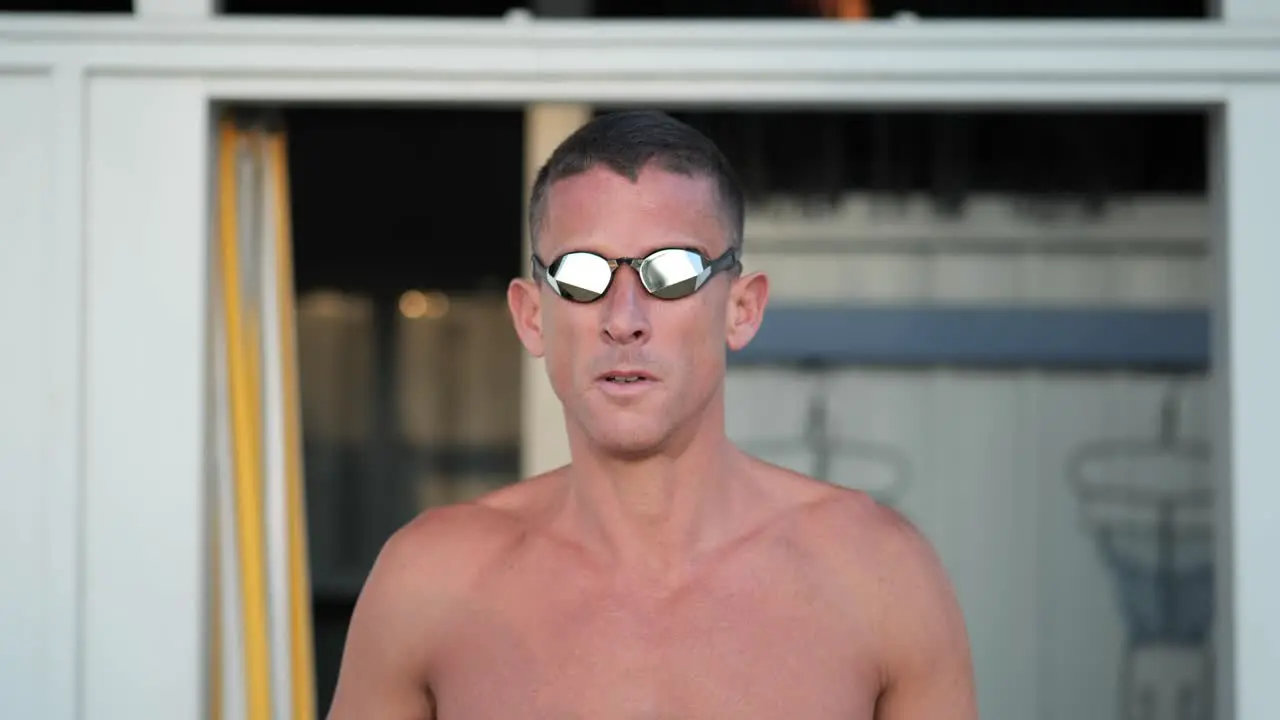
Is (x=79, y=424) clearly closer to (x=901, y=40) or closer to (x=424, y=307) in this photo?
(x=901, y=40)

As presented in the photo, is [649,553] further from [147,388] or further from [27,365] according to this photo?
[27,365]

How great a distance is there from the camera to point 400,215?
864cm

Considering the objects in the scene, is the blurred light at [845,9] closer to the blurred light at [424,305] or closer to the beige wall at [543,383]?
the beige wall at [543,383]

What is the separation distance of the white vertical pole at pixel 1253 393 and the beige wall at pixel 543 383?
141 cm

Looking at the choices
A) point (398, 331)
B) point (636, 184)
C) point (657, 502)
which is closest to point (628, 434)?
point (657, 502)

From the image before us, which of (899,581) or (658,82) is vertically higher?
(658,82)

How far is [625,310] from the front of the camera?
1.73 m

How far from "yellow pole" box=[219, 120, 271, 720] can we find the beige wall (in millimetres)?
681

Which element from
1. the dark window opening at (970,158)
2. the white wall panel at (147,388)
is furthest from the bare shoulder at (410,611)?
the dark window opening at (970,158)

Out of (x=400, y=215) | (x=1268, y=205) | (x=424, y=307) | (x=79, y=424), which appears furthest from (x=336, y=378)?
(x=1268, y=205)

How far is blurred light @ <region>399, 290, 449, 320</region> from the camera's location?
9414mm

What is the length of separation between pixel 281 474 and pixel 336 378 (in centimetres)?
646

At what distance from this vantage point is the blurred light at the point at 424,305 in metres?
9.41

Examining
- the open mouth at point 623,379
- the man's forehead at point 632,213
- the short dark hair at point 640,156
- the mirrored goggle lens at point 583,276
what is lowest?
the open mouth at point 623,379
